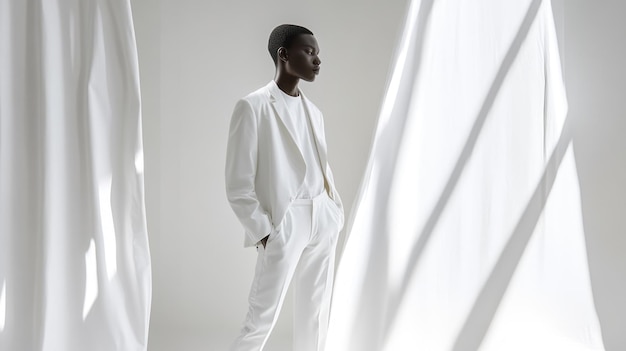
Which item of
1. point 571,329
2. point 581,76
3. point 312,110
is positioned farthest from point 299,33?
point 571,329

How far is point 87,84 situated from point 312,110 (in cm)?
82

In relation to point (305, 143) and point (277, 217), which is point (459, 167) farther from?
point (277, 217)

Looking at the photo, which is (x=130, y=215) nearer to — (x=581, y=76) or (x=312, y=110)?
(x=312, y=110)

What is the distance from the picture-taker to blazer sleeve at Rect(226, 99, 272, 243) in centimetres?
217

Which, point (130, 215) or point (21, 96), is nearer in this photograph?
point (21, 96)

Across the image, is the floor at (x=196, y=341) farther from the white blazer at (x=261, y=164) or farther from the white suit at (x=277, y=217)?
the white blazer at (x=261, y=164)

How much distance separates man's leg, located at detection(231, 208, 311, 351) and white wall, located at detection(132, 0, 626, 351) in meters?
1.10

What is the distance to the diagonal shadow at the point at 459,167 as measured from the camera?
2.28m

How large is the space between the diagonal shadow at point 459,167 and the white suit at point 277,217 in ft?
0.87

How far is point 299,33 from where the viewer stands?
2.33m

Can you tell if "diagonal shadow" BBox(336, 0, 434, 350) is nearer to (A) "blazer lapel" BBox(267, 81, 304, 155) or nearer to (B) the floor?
(A) "blazer lapel" BBox(267, 81, 304, 155)

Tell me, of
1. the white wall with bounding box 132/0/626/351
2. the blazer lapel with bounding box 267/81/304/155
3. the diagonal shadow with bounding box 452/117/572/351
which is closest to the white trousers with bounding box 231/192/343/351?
the blazer lapel with bounding box 267/81/304/155

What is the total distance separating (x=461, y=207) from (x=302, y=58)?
2.53ft

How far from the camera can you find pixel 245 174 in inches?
86.2
